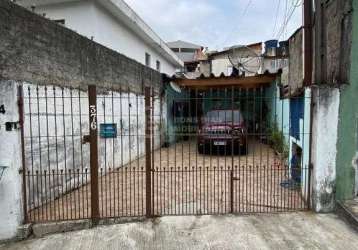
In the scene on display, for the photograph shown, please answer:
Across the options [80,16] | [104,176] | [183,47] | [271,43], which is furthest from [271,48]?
[183,47]

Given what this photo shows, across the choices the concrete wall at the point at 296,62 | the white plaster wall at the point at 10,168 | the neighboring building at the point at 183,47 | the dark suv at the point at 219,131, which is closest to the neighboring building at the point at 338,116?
the concrete wall at the point at 296,62

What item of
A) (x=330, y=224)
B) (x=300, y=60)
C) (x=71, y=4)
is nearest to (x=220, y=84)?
(x=300, y=60)

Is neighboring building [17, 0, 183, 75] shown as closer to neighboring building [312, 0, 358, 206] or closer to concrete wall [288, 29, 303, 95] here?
concrete wall [288, 29, 303, 95]

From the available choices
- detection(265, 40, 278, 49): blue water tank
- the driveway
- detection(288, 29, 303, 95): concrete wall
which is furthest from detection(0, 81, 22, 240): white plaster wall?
detection(265, 40, 278, 49): blue water tank

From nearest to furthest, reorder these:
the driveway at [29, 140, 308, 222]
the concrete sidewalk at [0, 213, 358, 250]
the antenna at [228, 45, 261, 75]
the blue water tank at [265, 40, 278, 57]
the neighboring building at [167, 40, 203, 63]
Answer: the concrete sidewalk at [0, 213, 358, 250]
the driveway at [29, 140, 308, 222]
the blue water tank at [265, 40, 278, 57]
the antenna at [228, 45, 261, 75]
the neighboring building at [167, 40, 203, 63]

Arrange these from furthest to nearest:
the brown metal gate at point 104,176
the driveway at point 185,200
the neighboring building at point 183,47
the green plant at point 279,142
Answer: the neighboring building at point 183,47
the green plant at point 279,142
the driveway at point 185,200
the brown metal gate at point 104,176

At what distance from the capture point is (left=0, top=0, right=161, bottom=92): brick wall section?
4211 mm

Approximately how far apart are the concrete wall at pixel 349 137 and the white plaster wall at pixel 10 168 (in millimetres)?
4622

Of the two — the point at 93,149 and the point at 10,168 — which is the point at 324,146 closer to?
the point at 93,149

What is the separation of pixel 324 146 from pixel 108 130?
15.5ft

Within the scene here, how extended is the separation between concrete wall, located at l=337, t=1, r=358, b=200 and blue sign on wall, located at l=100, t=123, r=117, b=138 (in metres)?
4.83

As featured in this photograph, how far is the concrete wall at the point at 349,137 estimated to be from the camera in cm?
451

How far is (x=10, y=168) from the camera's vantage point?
3799mm

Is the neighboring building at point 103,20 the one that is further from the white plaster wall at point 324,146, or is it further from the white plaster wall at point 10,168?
the white plaster wall at point 324,146
